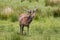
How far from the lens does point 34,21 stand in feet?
46.6

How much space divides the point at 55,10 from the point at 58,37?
504 cm

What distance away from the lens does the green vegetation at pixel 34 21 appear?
10844 millimetres

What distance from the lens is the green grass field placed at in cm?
1066

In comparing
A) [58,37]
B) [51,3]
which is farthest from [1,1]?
[58,37]

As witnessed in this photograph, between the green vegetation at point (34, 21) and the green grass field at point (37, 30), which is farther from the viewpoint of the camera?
the green vegetation at point (34, 21)

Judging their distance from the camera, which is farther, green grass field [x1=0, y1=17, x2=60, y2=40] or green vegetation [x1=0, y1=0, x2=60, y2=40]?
green vegetation [x1=0, y1=0, x2=60, y2=40]

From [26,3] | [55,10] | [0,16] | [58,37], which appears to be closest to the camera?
[58,37]

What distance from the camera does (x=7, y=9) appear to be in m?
14.9

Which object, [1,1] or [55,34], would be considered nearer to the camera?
[55,34]

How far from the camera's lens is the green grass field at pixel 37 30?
10658 millimetres

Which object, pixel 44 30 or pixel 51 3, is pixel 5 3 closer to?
pixel 51 3

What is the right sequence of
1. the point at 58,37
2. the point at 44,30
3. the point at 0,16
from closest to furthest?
the point at 58,37, the point at 44,30, the point at 0,16

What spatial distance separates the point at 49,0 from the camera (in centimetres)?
1748

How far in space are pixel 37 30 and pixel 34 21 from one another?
2124 millimetres
